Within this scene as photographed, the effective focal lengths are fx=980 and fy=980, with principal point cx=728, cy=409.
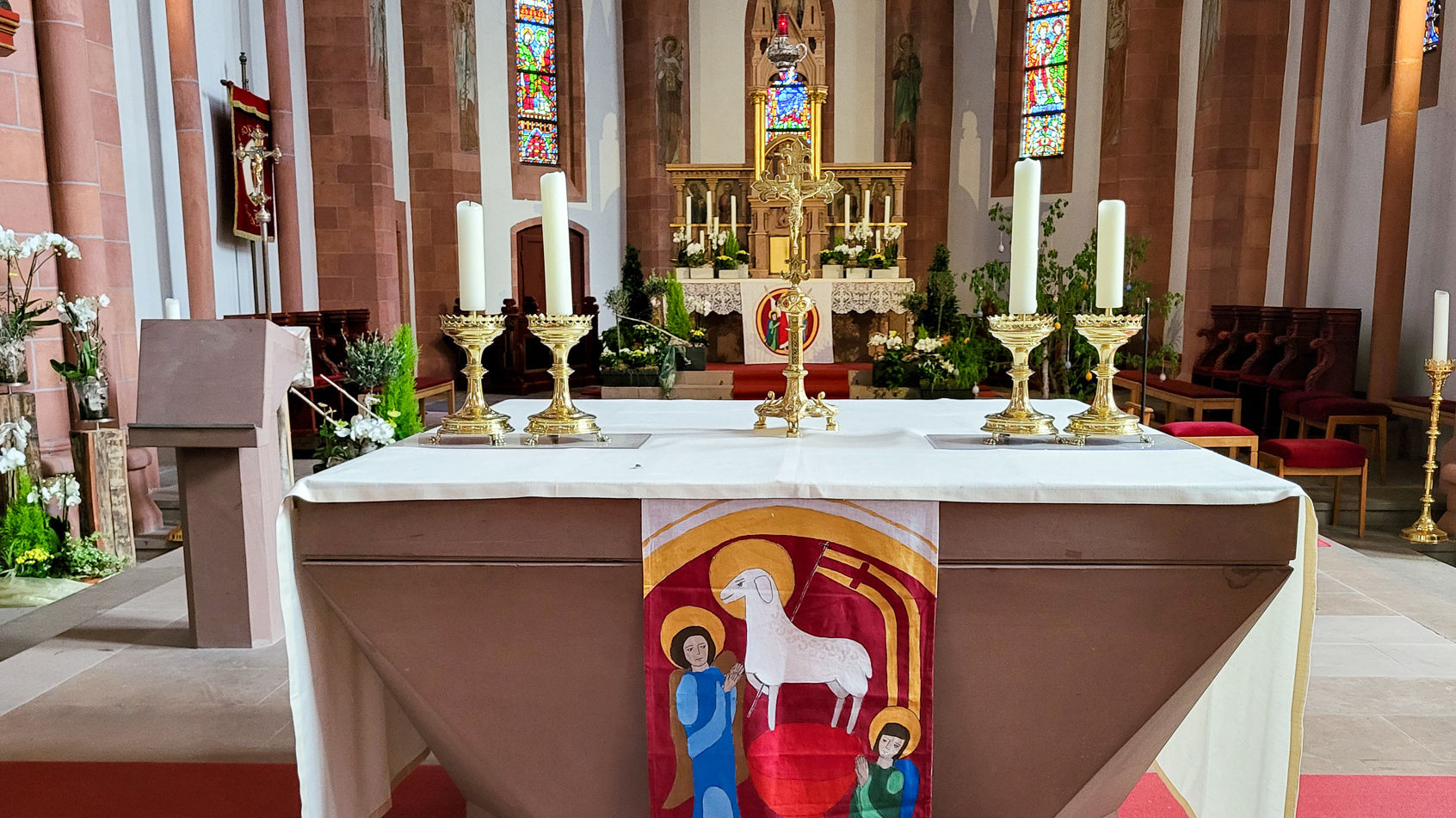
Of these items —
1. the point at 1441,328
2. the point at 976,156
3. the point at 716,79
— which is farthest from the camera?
the point at 716,79

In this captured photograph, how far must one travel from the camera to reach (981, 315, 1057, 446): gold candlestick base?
218 centimetres

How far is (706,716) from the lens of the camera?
1945 mm

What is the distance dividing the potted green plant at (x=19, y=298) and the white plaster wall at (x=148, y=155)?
168 centimetres

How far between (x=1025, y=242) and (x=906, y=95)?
13.2 metres

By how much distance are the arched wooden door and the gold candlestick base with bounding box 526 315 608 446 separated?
1156cm

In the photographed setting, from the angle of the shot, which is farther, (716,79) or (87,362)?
(716,79)

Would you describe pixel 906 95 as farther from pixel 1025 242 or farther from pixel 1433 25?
pixel 1025 242

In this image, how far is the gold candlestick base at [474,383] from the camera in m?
2.19

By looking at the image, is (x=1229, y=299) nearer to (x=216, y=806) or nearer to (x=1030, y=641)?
(x=1030, y=641)

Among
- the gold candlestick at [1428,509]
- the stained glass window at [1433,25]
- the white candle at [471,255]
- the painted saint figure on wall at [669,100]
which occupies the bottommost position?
the gold candlestick at [1428,509]

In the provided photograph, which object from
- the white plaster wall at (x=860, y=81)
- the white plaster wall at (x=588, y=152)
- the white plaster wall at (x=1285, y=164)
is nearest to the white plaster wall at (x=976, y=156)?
the white plaster wall at (x=860, y=81)

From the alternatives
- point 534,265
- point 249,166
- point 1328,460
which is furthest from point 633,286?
point 1328,460

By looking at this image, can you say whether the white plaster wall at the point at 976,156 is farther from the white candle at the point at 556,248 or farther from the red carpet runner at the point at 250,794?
the white candle at the point at 556,248

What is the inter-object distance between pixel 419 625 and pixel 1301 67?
1014 cm
